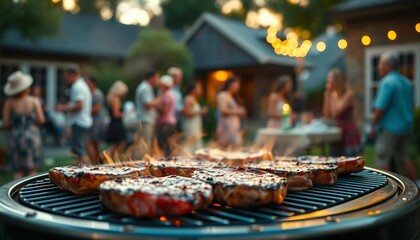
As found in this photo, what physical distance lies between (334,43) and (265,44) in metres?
9.35

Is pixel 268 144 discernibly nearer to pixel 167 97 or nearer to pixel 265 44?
pixel 167 97

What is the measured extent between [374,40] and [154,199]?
1280cm

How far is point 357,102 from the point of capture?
45.8 feet

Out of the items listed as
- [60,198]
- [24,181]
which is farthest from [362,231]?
[24,181]

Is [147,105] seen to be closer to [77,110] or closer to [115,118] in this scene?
[115,118]

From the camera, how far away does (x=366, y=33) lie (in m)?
13.3

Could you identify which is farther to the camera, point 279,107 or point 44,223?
point 279,107

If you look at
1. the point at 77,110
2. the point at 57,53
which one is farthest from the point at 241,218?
the point at 57,53

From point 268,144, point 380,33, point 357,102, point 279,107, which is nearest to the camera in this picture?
point 268,144

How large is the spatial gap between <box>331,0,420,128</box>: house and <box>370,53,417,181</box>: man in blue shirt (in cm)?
594

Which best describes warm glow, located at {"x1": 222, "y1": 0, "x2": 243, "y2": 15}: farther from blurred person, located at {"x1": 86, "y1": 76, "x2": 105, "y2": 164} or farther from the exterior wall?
blurred person, located at {"x1": 86, "y1": 76, "x2": 105, "y2": 164}

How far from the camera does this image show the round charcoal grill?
1.75 m

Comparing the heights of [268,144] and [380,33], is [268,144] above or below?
below

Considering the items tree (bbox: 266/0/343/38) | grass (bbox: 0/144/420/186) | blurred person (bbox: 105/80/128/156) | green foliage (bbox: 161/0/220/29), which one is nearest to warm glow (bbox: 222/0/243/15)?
green foliage (bbox: 161/0/220/29)
